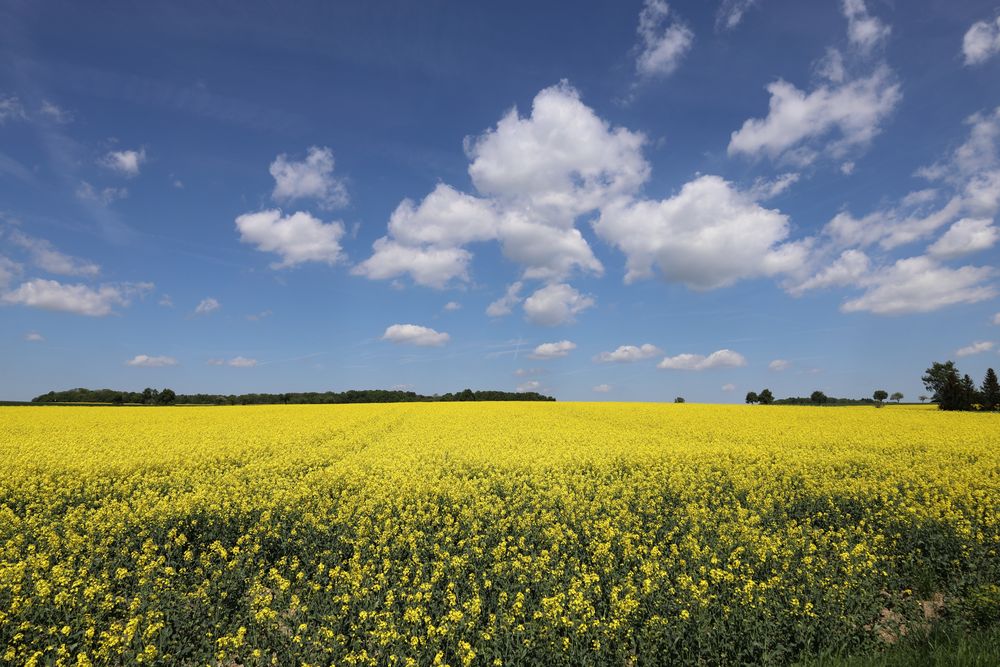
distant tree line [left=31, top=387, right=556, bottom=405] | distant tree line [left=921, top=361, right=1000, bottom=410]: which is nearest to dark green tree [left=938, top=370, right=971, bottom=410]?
distant tree line [left=921, top=361, right=1000, bottom=410]

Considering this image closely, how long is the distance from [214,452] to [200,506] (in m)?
6.72

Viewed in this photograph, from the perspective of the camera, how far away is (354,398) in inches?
2751

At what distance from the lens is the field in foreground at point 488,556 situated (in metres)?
5.70

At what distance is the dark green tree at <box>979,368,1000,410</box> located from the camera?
4994cm

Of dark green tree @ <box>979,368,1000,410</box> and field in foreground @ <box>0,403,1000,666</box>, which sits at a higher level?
dark green tree @ <box>979,368,1000,410</box>

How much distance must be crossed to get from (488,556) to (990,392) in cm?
6600

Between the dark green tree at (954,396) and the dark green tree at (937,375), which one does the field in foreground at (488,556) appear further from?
the dark green tree at (937,375)

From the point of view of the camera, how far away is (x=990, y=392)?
50.8 meters

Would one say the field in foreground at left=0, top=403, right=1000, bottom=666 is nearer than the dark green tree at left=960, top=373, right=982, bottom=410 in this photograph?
Yes

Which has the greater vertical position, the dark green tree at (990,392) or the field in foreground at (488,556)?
the dark green tree at (990,392)

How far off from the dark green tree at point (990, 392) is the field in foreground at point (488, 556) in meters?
48.2

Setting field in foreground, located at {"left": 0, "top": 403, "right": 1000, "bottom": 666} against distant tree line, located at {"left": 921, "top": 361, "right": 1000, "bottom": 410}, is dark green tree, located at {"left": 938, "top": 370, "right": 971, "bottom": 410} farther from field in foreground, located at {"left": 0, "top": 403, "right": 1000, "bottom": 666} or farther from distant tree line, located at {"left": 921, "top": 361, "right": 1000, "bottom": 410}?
field in foreground, located at {"left": 0, "top": 403, "right": 1000, "bottom": 666}

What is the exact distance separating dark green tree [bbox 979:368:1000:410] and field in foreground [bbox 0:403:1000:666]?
4815cm

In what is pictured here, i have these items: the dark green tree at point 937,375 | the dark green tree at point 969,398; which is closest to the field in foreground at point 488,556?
the dark green tree at point 969,398
